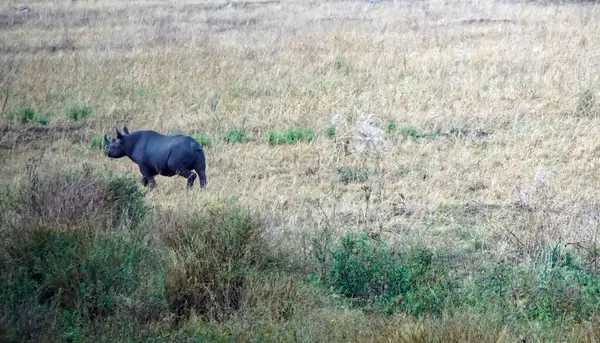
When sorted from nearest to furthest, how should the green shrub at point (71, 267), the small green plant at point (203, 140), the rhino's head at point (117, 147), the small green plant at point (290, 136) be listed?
the green shrub at point (71, 267) → the rhino's head at point (117, 147) → the small green plant at point (203, 140) → the small green plant at point (290, 136)

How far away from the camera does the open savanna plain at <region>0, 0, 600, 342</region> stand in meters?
6.02

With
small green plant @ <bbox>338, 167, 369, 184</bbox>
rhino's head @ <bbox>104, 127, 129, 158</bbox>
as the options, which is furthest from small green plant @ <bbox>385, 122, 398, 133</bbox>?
rhino's head @ <bbox>104, 127, 129, 158</bbox>

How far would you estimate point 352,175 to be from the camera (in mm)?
10047

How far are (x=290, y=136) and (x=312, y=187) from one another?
2120 mm

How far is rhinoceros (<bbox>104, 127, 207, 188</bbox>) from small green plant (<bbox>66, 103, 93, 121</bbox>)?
3.38m

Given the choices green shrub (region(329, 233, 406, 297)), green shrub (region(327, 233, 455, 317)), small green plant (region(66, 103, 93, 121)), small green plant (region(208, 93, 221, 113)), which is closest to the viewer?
green shrub (region(327, 233, 455, 317))

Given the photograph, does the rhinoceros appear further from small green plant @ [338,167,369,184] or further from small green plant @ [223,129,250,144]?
small green plant @ [223,129,250,144]

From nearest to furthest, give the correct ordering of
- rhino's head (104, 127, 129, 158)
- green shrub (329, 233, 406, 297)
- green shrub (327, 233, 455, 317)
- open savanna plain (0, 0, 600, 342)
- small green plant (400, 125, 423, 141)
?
open savanna plain (0, 0, 600, 342) < green shrub (327, 233, 455, 317) < green shrub (329, 233, 406, 297) < rhino's head (104, 127, 129, 158) < small green plant (400, 125, 423, 141)

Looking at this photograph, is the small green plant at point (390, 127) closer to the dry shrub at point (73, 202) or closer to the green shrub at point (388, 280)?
the dry shrub at point (73, 202)

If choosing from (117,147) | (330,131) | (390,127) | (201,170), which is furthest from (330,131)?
(117,147)

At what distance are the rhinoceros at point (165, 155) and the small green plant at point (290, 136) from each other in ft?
7.70

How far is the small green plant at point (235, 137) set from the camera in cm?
1169

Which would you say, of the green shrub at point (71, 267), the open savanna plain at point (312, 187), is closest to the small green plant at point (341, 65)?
the open savanna plain at point (312, 187)

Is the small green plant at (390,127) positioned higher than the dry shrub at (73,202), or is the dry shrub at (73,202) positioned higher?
the dry shrub at (73,202)
